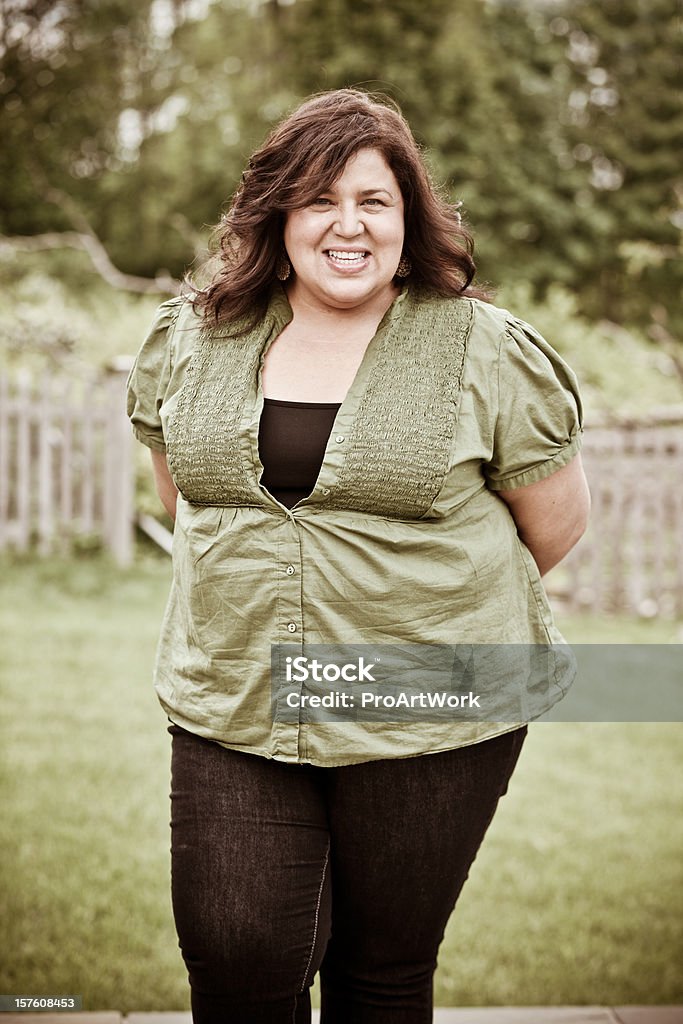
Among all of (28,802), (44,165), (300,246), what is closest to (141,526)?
(28,802)

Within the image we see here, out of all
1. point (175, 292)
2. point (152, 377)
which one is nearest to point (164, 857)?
point (152, 377)

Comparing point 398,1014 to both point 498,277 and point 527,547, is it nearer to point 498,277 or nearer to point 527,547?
point 527,547

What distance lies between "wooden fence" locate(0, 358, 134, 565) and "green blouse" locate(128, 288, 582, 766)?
5.19 m

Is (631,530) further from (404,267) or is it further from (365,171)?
(365,171)

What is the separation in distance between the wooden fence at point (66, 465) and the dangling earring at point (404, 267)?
16.8ft

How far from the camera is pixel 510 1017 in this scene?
2404 millimetres

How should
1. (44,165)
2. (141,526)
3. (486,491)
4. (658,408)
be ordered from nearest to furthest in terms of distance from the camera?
(486,491), (141,526), (658,408), (44,165)

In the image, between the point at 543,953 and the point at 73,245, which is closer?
the point at 543,953

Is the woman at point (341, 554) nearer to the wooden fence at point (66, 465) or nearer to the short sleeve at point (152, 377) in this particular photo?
the short sleeve at point (152, 377)

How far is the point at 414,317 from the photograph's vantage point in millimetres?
1646

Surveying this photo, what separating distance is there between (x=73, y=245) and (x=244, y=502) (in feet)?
33.2

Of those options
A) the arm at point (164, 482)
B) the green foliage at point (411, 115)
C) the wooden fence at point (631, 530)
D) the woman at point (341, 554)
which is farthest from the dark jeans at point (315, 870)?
the green foliage at point (411, 115)

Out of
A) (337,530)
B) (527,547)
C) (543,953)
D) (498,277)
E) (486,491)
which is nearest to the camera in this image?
(337,530)

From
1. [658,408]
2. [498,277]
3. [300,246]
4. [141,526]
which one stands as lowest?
[141,526]
